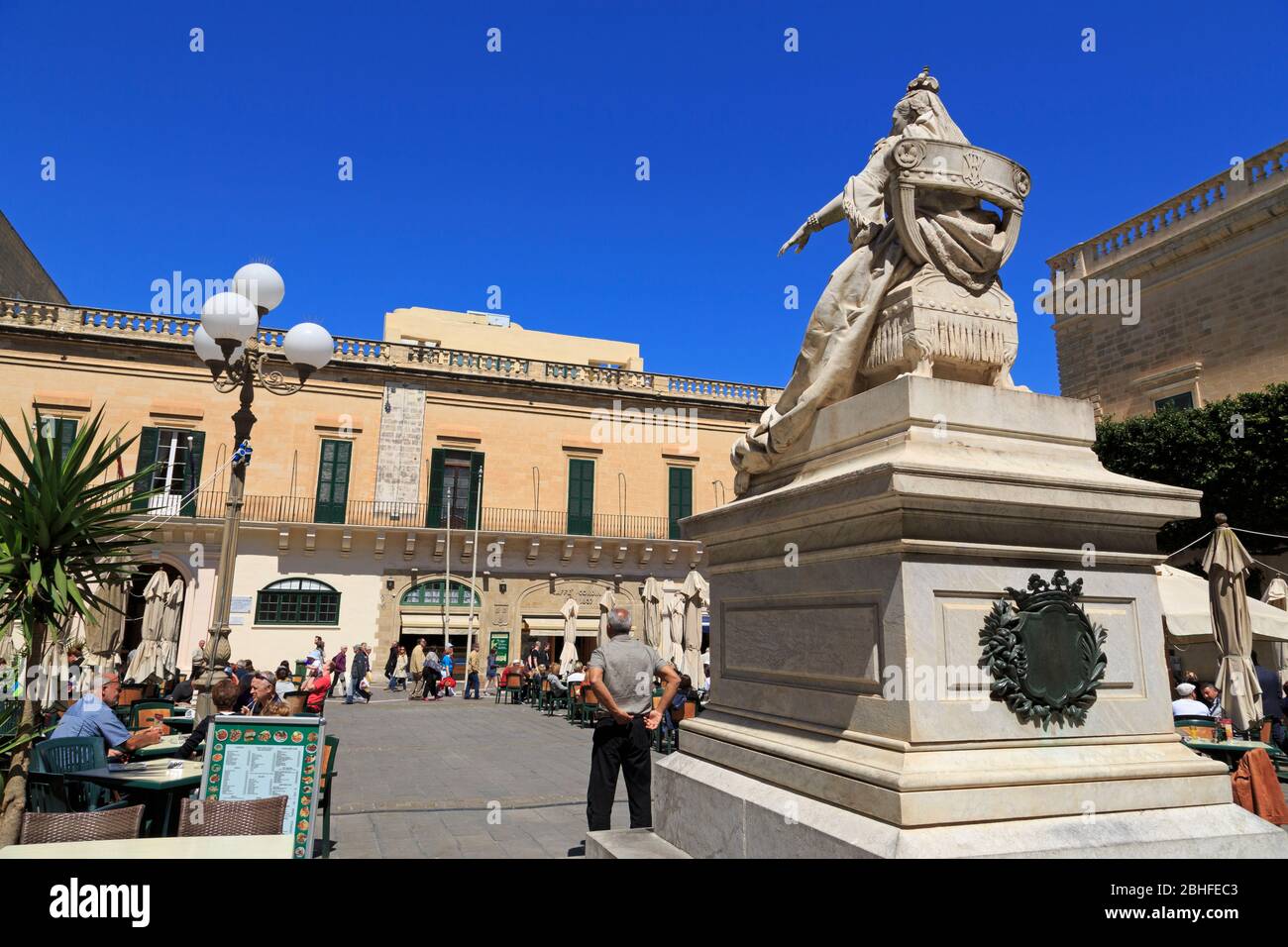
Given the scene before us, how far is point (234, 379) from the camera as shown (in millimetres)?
8000

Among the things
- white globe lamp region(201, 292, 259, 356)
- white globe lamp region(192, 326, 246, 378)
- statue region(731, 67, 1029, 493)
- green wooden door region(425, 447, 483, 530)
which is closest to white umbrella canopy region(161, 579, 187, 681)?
green wooden door region(425, 447, 483, 530)

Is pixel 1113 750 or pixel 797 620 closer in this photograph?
pixel 1113 750

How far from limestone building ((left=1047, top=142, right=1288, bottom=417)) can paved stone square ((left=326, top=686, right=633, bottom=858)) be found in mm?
14443

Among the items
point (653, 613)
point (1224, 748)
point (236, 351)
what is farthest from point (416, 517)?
point (1224, 748)

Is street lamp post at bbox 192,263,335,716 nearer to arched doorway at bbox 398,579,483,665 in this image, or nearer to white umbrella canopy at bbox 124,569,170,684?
white umbrella canopy at bbox 124,569,170,684

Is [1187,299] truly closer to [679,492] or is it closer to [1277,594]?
[1277,594]

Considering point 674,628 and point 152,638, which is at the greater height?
point 674,628

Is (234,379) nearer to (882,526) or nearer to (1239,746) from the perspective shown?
(882,526)

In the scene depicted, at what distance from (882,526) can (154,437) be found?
25.4m

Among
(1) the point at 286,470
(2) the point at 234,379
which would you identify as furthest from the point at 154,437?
(2) the point at 234,379

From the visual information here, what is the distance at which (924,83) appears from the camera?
3750 mm

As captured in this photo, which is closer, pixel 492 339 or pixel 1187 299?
pixel 1187 299
